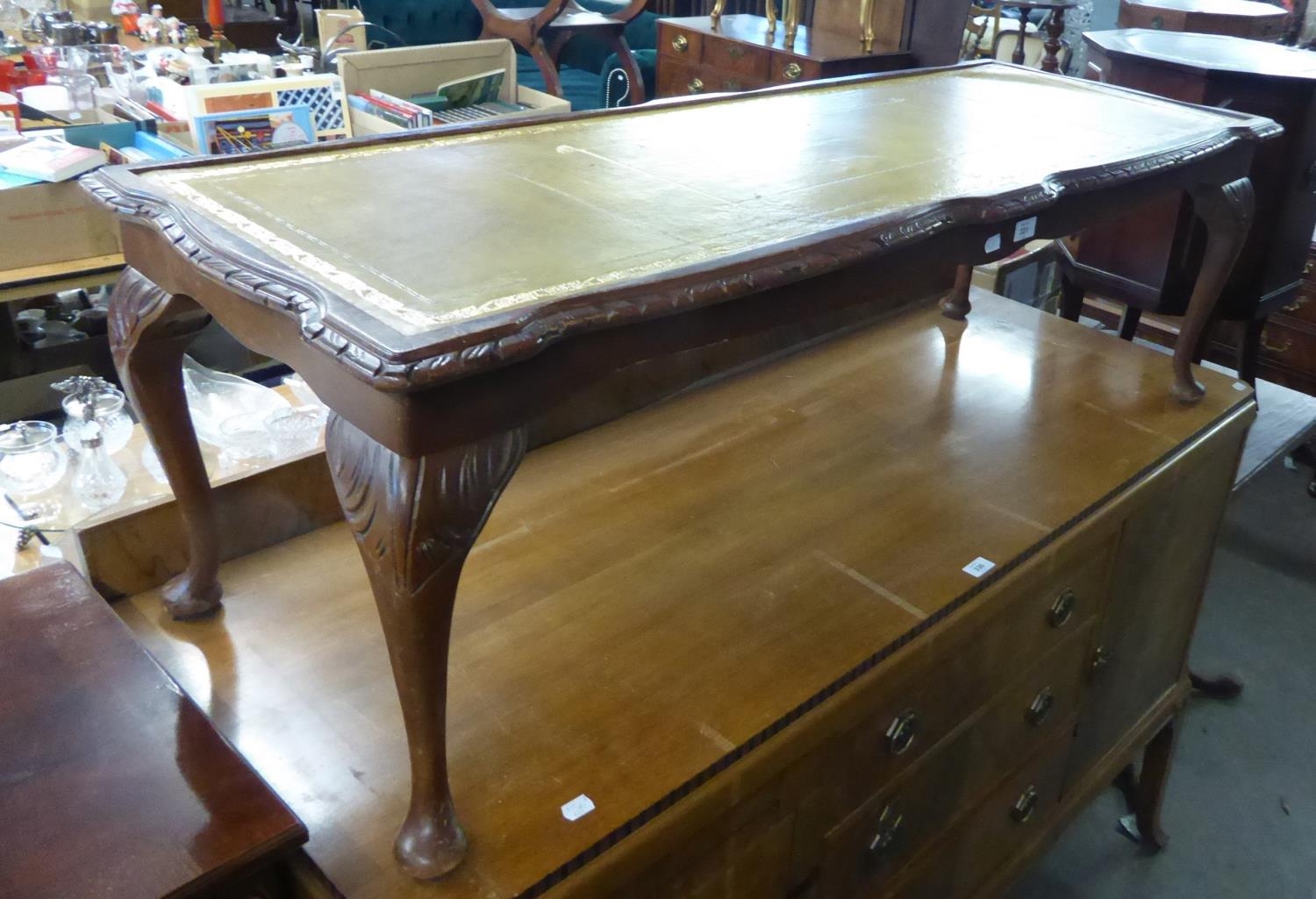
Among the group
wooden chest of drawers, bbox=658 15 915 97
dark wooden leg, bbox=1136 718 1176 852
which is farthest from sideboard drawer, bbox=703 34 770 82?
dark wooden leg, bbox=1136 718 1176 852

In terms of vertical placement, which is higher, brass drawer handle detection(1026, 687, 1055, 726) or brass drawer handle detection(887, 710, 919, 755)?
brass drawer handle detection(887, 710, 919, 755)

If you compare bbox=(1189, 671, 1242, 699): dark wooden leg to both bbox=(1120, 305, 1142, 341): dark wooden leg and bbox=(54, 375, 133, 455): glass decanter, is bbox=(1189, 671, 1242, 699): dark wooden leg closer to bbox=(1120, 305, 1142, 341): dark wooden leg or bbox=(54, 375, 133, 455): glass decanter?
bbox=(1120, 305, 1142, 341): dark wooden leg

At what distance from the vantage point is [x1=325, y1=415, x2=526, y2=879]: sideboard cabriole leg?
27.9 inches

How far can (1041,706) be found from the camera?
1432 millimetres

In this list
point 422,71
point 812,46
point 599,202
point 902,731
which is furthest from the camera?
point 812,46

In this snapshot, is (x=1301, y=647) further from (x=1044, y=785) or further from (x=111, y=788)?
(x=111, y=788)

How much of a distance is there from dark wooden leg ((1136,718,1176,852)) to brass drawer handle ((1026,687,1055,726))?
1.50ft

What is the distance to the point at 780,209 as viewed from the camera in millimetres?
1014

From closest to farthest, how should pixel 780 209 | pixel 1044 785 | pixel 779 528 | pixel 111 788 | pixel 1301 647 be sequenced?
1. pixel 111 788
2. pixel 780 209
3. pixel 779 528
4. pixel 1044 785
5. pixel 1301 647

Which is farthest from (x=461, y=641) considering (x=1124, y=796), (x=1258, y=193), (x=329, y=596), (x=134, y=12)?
(x=134, y=12)

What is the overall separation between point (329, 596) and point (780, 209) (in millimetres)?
592

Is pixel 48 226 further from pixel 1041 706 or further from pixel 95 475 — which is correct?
pixel 1041 706

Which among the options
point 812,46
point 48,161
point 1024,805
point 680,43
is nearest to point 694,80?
point 680,43

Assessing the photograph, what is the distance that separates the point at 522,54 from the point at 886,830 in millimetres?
4367
